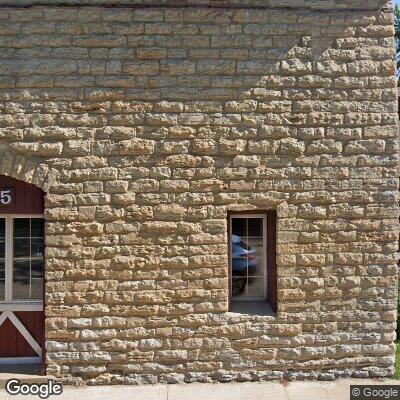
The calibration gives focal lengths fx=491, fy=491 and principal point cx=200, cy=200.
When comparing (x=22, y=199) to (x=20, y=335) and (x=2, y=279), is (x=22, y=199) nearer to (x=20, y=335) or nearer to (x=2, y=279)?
(x=2, y=279)

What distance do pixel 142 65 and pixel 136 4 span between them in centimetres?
75

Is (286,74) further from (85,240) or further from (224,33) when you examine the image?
(85,240)

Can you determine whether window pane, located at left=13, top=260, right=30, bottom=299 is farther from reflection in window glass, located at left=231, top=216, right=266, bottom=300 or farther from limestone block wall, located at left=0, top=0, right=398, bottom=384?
reflection in window glass, located at left=231, top=216, right=266, bottom=300

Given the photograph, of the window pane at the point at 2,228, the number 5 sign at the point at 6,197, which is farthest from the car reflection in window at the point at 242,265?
the window pane at the point at 2,228

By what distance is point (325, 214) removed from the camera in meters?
6.02

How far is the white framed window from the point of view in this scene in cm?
634

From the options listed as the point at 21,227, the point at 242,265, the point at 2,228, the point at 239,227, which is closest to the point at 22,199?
the point at 21,227

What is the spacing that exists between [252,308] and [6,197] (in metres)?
3.37

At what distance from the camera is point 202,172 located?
5930 millimetres

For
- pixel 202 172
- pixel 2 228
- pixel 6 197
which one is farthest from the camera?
pixel 2 228

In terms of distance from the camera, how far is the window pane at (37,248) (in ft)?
20.9

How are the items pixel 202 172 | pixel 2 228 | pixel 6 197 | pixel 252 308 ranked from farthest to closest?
pixel 2 228 → pixel 252 308 → pixel 6 197 → pixel 202 172

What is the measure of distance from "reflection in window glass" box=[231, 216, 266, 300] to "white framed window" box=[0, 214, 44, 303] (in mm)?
2496

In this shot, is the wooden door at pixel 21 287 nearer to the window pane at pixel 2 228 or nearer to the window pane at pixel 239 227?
the window pane at pixel 2 228
